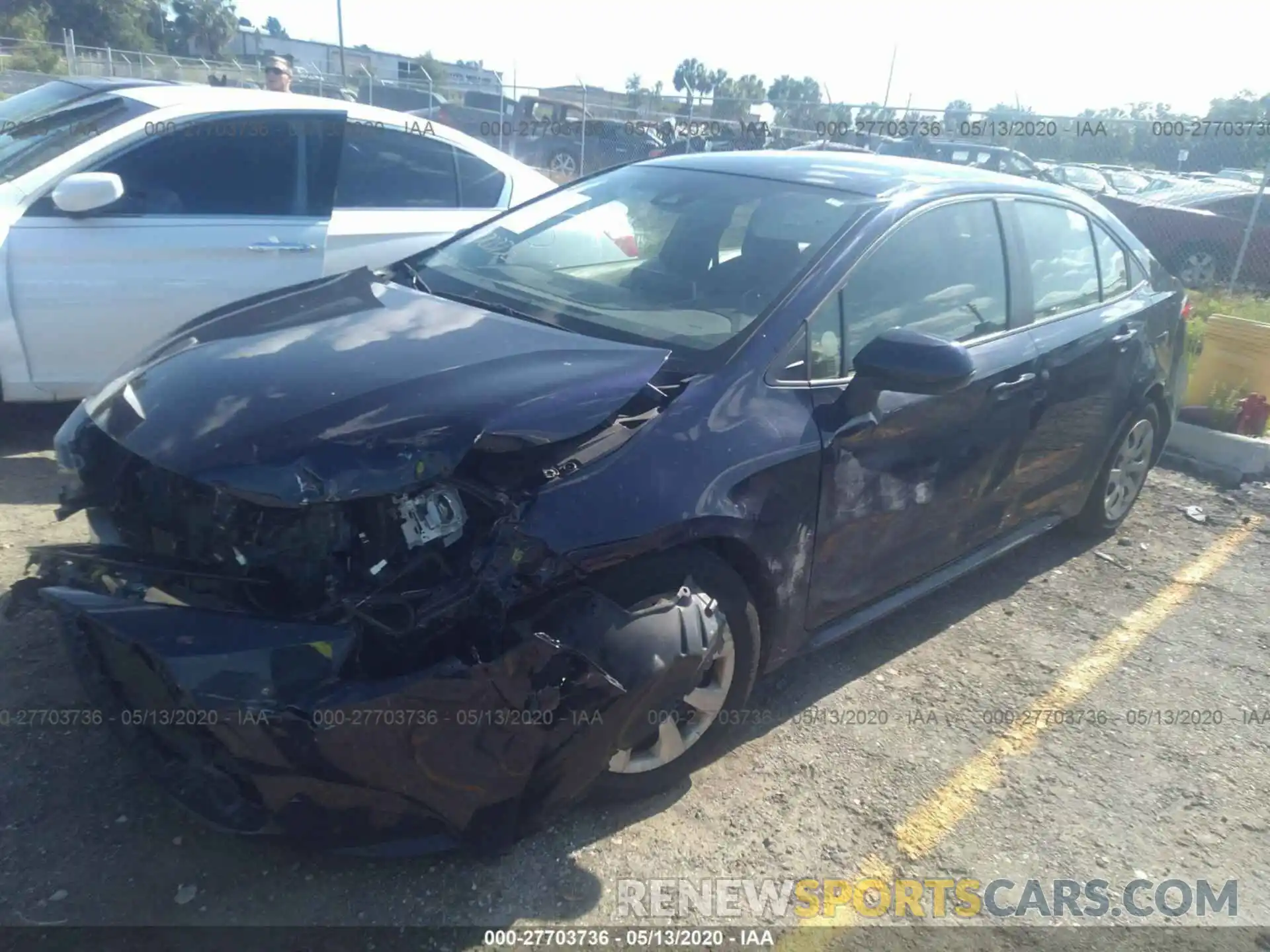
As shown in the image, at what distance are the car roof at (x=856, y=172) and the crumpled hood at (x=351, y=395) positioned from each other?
1.20 metres

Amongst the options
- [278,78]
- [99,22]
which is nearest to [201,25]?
[99,22]

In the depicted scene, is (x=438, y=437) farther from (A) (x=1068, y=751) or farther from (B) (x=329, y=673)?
(A) (x=1068, y=751)

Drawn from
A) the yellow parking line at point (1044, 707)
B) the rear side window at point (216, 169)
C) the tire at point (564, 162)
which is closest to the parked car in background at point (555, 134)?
the tire at point (564, 162)

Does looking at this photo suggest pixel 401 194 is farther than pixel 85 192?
Yes

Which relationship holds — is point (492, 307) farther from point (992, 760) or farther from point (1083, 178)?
point (1083, 178)

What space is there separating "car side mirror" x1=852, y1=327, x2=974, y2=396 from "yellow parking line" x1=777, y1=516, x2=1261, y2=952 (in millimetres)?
1257

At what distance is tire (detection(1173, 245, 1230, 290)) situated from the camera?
12.5m

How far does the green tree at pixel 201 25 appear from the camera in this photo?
53.3 metres

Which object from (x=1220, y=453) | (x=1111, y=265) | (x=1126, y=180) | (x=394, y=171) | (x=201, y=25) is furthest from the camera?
(x=201, y=25)

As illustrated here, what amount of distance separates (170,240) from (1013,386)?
12.7 ft

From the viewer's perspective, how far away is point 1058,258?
13.6 feet

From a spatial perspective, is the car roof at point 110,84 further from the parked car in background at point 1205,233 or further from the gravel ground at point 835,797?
the parked car in background at point 1205,233

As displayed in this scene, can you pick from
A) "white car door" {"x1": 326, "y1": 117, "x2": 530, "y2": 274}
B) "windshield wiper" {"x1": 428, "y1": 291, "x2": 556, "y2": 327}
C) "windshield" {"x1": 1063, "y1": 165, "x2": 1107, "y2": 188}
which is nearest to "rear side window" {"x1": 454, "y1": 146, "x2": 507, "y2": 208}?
"white car door" {"x1": 326, "y1": 117, "x2": 530, "y2": 274}

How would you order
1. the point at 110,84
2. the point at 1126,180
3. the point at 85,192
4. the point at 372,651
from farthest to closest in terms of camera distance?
the point at 1126,180 < the point at 110,84 < the point at 85,192 < the point at 372,651
